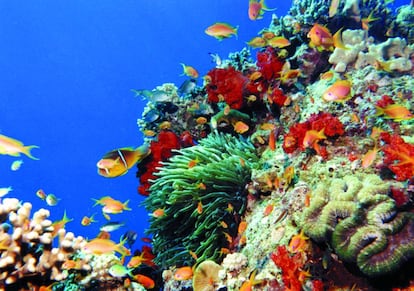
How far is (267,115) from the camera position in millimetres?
6742

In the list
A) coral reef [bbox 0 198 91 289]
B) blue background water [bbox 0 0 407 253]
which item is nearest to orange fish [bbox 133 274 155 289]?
coral reef [bbox 0 198 91 289]

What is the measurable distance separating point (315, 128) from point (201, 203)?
1948mm

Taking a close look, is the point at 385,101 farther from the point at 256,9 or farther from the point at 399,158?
the point at 256,9

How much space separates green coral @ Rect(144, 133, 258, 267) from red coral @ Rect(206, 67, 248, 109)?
139cm

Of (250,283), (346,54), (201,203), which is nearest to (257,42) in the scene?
(346,54)

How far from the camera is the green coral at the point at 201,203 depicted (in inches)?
196

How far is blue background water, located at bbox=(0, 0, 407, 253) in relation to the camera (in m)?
66.6

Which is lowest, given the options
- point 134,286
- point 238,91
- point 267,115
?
point 134,286

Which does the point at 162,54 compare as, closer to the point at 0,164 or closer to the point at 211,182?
the point at 0,164

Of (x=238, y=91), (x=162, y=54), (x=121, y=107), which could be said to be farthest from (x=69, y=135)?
(x=238, y=91)

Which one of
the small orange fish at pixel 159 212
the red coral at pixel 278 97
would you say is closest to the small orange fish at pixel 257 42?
the red coral at pixel 278 97

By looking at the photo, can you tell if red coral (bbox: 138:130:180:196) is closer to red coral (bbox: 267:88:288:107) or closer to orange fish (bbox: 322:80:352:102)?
red coral (bbox: 267:88:288:107)

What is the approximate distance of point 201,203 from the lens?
5051 millimetres

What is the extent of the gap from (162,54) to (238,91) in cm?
7628
